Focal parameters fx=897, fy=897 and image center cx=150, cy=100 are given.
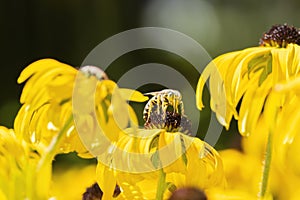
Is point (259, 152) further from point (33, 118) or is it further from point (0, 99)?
point (0, 99)

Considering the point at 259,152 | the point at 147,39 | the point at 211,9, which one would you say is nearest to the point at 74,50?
the point at 147,39

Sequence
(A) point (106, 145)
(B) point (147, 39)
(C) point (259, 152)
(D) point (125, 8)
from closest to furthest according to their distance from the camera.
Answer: (A) point (106, 145) < (C) point (259, 152) < (B) point (147, 39) < (D) point (125, 8)

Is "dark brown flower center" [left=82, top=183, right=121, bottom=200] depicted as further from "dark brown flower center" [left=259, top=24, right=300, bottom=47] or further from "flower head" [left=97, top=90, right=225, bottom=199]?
"dark brown flower center" [left=259, top=24, right=300, bottom=47]

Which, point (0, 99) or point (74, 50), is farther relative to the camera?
point (74, 50)

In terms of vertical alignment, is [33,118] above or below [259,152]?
above

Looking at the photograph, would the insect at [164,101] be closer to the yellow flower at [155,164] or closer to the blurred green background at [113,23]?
the yellow flower at [155,164]

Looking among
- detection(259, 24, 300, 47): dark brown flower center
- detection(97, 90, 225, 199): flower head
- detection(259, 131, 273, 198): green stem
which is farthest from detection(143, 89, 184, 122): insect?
detection(259, 24, 300, 47): dark brown flower center

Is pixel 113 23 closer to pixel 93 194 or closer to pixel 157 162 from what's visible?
pixel 93 194

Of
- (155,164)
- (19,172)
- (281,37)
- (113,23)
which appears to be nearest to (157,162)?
(155,164)
